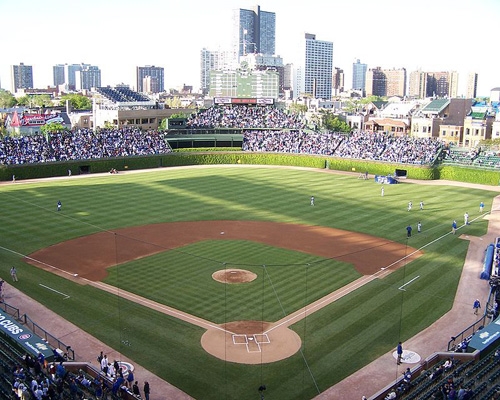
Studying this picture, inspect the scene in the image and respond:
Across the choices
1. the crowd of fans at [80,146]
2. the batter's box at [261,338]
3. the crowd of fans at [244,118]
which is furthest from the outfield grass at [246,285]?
the crowd of fans at [244,118]

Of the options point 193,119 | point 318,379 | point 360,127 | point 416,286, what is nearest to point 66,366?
point 318,379

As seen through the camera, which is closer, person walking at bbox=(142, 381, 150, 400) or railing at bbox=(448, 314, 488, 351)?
person walking at bbox=(142, 381, 150, 400)

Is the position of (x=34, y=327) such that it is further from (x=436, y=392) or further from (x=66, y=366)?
(x=436, y=392)

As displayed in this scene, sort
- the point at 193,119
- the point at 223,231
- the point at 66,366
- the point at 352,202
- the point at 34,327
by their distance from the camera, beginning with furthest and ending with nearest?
the point at 193,119 < the point at 352,202 < the point at 223,231 < the point at 34,327 < the point at 66,366

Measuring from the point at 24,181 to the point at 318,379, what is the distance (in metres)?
54.1

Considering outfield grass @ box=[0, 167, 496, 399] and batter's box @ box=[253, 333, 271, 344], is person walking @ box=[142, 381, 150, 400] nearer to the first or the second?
outfield grass @ box=[0, 167, 496, 399]

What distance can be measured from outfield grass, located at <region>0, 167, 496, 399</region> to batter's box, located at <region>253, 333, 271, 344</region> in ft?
5.30

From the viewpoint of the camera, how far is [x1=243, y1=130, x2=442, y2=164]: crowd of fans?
239 feet

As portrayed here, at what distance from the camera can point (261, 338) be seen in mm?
24016

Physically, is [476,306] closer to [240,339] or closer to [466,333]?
[466,333]

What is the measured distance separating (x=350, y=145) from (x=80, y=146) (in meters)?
39.7

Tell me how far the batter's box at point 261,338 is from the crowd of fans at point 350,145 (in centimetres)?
5178

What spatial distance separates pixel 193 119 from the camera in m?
92.6

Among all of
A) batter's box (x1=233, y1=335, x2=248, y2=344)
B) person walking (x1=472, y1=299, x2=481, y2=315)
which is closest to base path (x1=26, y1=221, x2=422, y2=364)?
batter's box (x1=233, y1=335, x2=248, y2=344)
